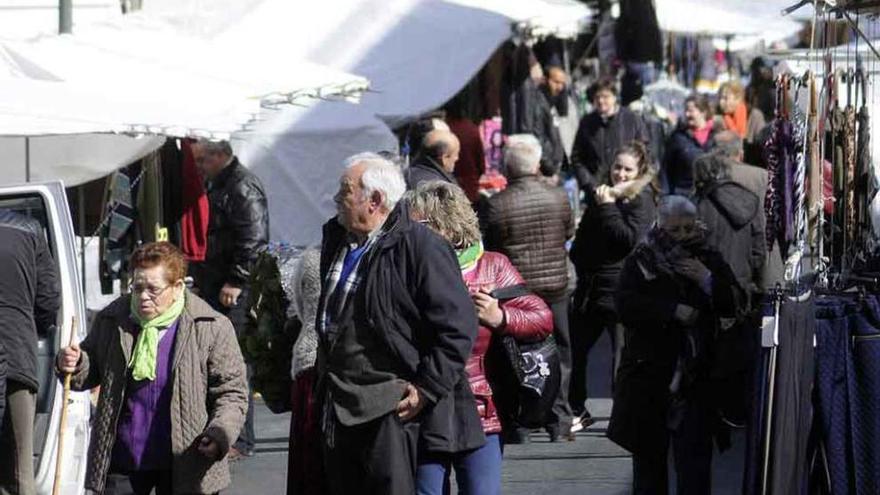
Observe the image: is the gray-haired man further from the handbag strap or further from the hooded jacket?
the hooded jacket

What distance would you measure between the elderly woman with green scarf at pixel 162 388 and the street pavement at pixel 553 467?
3.12m

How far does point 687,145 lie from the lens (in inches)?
661

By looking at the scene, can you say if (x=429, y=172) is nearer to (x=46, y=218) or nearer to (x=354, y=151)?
(x=46, y=218)

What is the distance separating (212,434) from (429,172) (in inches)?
150

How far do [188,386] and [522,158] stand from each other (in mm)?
4565

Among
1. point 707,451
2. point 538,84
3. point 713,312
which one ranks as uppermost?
point 538,84

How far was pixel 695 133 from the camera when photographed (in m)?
17.0

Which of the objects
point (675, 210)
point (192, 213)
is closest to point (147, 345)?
point (675, 210)

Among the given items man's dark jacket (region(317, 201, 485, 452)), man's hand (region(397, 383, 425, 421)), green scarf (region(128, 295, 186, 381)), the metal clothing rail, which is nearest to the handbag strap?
man's dark jacket (region(317, 201, 485, 452))

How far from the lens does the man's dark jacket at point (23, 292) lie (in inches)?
313

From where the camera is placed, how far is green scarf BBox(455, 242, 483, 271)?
7.80m

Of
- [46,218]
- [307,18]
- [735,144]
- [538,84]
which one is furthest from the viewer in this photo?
[538,84]

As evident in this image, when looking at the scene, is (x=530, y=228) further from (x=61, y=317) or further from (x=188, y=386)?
(x=188, y=386)

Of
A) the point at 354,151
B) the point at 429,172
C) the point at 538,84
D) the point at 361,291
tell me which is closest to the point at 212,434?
the point at 361,291
